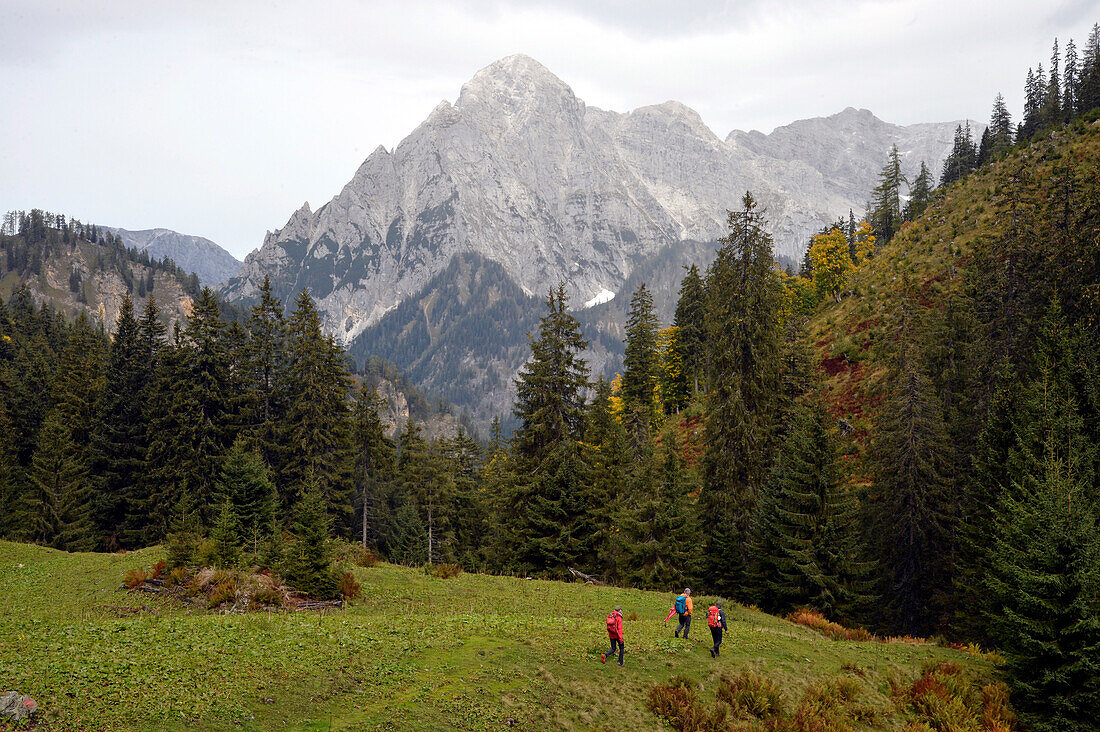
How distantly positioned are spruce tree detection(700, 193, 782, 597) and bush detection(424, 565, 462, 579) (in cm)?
1437

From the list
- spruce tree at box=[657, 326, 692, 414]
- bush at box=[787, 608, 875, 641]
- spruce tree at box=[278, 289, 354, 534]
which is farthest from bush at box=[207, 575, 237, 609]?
Answer: spruce tree at box=[657, 326, 692, 414]

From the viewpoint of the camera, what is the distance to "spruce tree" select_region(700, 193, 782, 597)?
32812 mm

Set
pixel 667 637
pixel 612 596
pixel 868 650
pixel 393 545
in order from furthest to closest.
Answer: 1. pixel 393 545
2. pixel 612 596
3. pixel 868 650
4. pixel 667 637

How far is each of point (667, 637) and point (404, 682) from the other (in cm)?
1005

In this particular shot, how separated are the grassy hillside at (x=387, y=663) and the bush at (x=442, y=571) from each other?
5301 millimetres

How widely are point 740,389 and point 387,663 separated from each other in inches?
931

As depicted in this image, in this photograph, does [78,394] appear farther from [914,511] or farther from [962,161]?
[962,161]

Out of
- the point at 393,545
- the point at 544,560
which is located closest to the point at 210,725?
the point at 544,560

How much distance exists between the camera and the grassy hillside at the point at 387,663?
1236 cm

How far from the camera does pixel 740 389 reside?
3306cm

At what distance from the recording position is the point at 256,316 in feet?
157

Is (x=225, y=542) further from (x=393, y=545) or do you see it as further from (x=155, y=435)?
(x=393, y=545)

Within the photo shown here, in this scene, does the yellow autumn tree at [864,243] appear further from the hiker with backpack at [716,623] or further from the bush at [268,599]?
the bush at [268,599]

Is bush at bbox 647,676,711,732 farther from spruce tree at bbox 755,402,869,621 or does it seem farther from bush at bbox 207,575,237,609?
bush at bbox 207,575,237,609
